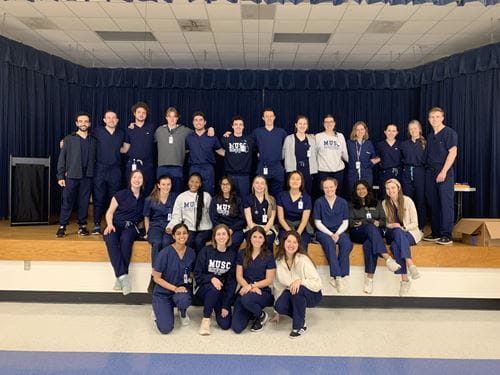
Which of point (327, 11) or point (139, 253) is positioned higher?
point (327, 11)

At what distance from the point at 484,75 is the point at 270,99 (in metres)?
3.64

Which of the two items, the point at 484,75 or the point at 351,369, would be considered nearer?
the point at 351,369

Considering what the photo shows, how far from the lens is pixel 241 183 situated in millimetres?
5082

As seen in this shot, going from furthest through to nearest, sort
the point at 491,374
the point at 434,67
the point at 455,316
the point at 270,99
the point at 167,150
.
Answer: the point at 270,99 → the point at 434,67 → the point at 167,150 → the point at 455,316 → the point at 491,374

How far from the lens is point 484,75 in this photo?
6.46m

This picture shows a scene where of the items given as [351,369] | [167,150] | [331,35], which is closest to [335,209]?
[351,369]

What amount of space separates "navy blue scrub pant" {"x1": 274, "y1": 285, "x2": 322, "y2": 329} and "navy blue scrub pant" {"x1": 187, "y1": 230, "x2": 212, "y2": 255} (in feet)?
3.13

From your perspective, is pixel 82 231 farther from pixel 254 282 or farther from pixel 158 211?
pixel 254 282

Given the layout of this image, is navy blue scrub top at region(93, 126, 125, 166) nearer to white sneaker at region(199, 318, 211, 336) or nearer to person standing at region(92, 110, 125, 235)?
person standing at region(92, 110, 125, 235)

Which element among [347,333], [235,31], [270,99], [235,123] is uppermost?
[235,31]

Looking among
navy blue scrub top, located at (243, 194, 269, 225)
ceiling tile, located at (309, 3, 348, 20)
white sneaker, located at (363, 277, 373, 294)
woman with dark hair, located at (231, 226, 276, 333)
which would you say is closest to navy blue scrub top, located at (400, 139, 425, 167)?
white sneaker, located at (363, 277, 373, 294)

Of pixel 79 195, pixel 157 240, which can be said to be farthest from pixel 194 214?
pixel 79 195

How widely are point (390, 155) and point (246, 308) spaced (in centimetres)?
292

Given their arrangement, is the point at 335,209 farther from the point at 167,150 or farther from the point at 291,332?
the point at 167,150
